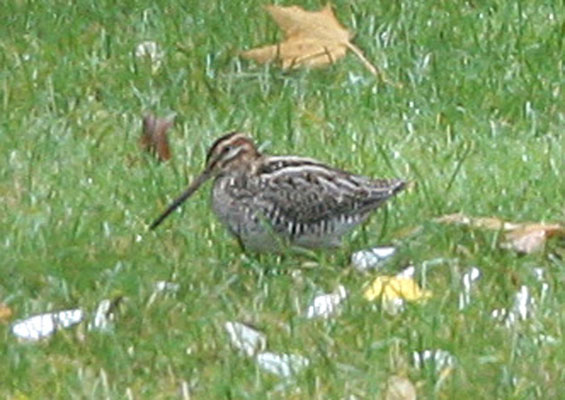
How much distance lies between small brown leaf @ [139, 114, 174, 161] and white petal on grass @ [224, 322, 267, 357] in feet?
6.41

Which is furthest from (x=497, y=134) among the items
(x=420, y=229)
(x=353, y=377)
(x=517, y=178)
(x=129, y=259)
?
(x=353, y=377)

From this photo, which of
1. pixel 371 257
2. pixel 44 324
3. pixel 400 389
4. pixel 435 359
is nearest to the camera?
pixel 400 389

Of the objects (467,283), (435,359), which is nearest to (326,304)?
(467,283)

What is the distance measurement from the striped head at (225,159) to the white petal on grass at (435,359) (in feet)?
4.75

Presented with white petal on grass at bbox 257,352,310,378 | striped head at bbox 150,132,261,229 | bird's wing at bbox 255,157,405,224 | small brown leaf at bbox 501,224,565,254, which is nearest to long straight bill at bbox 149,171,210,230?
striped head at bbox 150,132,261,229

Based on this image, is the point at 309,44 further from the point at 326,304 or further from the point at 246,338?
the point at 246,338

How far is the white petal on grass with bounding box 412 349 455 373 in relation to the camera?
5.88 metres

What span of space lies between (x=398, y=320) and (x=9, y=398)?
1262 millimetres

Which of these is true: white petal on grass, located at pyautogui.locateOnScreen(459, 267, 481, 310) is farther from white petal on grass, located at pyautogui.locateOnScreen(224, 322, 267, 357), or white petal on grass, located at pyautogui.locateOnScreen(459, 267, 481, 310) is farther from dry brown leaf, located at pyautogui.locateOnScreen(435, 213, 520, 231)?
white petal on grass, located at pyautogui.locateOnScreen(224, 322, 267, 357)

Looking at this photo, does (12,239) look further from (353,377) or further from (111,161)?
(353,377)

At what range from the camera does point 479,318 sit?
6.30 meters

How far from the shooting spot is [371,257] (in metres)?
7.02

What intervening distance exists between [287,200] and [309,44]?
2280 millimetres

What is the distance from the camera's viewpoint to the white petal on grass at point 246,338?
6129 millimetres
